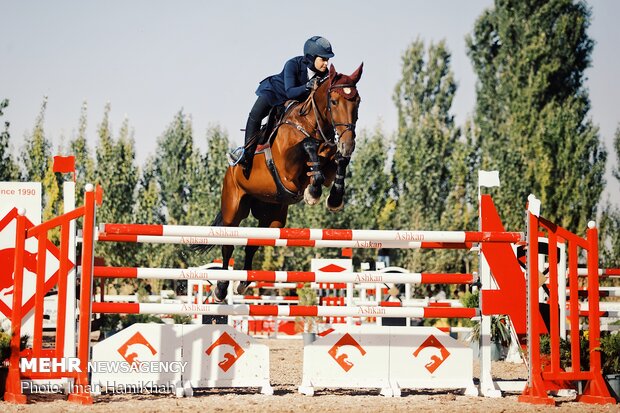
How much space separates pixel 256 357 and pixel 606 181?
25.7 meters

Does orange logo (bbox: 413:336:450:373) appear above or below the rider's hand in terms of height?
below

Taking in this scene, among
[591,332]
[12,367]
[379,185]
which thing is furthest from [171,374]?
[379,185]

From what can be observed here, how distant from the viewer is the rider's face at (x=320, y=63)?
657 cm

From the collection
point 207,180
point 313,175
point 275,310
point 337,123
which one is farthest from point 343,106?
point 207,180

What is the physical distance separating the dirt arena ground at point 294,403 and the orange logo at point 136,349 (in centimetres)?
27

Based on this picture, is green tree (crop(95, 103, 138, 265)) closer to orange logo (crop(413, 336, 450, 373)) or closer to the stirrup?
the stirrup

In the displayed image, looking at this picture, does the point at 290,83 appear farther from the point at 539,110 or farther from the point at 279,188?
the point at 539,110

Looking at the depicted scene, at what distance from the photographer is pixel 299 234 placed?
5504mm

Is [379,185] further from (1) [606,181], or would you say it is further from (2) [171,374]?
(2) [171,374]

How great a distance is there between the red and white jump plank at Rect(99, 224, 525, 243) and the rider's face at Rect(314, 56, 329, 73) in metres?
1.60

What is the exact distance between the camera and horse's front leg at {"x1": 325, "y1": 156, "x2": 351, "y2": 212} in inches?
242

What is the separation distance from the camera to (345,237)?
5586mm

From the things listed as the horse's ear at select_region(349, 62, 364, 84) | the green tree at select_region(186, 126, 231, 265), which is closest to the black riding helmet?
the horse's ear at select_region(349, 62, 364, 84)

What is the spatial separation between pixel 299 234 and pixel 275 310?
0.55 meters
